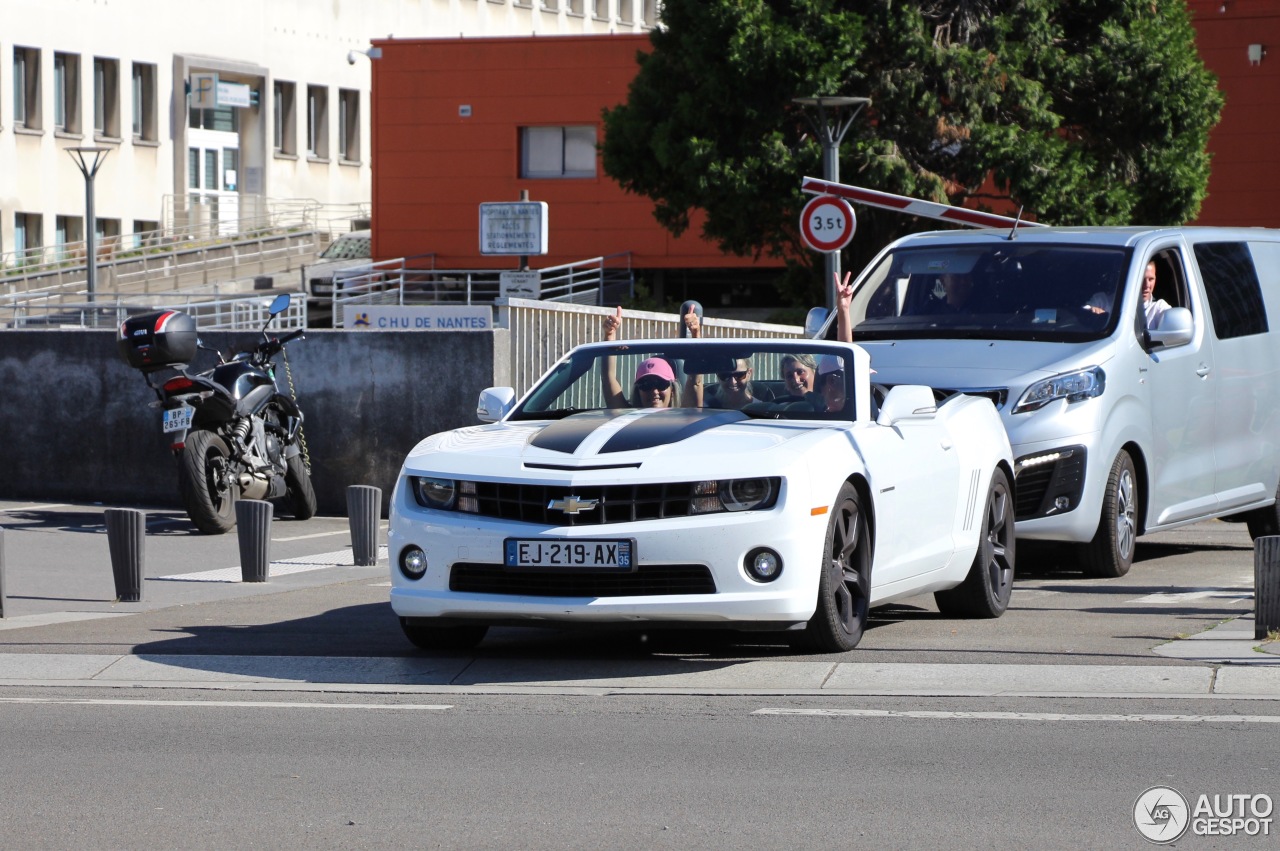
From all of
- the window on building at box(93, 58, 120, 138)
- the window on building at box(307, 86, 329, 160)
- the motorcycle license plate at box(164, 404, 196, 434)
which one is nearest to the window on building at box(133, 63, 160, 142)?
the window on building at box(93, 58, 120, 138)

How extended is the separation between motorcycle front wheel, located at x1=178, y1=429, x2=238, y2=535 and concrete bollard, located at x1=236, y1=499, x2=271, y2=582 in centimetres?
300

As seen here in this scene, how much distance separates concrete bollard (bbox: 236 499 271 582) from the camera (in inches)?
517

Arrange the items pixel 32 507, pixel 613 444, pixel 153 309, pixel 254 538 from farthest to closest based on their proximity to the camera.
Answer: pixel 153 309
pixel 32 507
pixel 254 538
pixel 613 444

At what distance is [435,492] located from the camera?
Answer: 8.95m

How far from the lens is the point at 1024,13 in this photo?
35.6 m

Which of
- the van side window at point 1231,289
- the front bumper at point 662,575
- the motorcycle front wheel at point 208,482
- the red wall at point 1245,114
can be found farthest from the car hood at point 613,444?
the red wall at point 1245,114

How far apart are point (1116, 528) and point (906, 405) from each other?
125 inches

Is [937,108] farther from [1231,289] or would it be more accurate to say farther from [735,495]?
[735,495]

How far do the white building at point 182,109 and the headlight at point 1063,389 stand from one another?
146ft

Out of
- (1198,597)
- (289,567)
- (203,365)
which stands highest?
(203,365)

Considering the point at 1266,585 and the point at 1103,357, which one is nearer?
the point at 1266,585

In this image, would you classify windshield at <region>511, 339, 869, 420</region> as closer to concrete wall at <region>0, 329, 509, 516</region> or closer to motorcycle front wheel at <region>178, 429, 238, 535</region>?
motorcycle front wheel at <region>178, 429, 238, 535</region>

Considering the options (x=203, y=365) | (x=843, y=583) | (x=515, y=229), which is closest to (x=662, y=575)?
(x=843, y=583)

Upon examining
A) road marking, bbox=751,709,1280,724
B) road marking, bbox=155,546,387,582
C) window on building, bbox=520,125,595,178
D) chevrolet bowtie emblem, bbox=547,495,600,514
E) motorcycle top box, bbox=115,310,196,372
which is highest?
window on building, bbox=520,125,595,178
